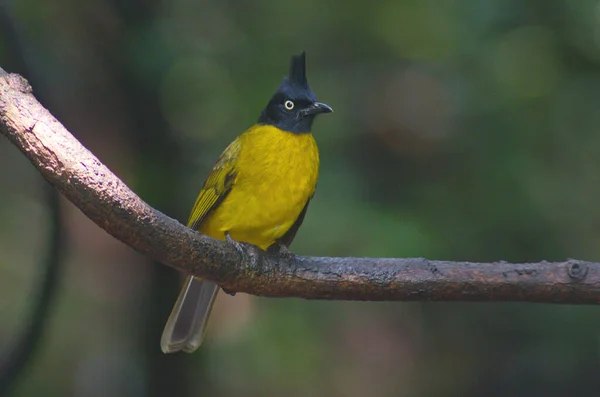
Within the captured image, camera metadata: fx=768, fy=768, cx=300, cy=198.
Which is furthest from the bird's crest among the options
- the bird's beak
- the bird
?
the bird's beak

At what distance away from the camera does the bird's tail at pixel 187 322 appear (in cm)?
329

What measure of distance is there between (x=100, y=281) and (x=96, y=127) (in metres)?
0.78

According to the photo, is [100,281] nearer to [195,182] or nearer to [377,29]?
[195,182]

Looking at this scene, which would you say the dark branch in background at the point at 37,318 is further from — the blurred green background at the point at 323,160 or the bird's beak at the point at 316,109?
the bird's beak at the point at 316,109

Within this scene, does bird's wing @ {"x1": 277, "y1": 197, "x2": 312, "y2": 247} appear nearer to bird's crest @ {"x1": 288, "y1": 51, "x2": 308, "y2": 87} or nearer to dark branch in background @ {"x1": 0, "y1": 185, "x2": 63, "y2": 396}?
bird's crest @ {"x1": 288, "y1": 51, "x2": 308, "y2": 87}

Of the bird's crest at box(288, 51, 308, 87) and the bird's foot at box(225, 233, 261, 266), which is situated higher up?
the bird's crest at box(288, 51, 308, 87)

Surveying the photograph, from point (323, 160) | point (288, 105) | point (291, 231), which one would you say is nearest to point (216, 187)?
point (291, 231)

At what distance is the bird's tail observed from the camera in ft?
10.8

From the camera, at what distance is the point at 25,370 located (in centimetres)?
367

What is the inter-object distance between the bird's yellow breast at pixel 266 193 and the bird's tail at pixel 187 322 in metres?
0.33

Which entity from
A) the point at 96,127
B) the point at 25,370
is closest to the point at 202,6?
the point at 96,127

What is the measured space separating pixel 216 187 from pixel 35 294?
1.14 meters

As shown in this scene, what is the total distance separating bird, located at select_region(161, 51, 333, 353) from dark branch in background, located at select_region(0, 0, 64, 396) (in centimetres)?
69

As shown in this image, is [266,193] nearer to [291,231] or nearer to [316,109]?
[291,231]
